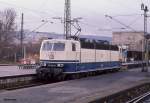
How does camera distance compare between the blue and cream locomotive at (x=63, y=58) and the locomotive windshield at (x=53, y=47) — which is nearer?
the blue and cream locomotive at (x=63, y=58)

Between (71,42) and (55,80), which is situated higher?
(71,42)

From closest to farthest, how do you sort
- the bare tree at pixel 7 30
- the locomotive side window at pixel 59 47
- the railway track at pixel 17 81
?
the railway track at pixel 17 81
the locomotive side window at pixel 59 47
the bare tree at pixel 7 30

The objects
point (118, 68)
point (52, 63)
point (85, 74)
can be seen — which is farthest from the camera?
point (118, 68)

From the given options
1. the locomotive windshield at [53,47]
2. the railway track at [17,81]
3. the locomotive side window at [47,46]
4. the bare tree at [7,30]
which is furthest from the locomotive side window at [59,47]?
the bare tree at [7,30]

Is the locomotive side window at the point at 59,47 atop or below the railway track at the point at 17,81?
atop

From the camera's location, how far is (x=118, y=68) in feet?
155

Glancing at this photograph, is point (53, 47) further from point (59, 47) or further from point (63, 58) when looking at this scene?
point (63, 58)

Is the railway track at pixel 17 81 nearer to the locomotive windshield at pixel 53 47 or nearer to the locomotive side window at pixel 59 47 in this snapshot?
the locomotive windshield at pixel 53 47

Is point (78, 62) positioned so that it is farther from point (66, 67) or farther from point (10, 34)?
point (10, 34)

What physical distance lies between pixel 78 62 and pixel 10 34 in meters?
57.2

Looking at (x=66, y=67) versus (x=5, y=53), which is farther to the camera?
(x=5, y=53)

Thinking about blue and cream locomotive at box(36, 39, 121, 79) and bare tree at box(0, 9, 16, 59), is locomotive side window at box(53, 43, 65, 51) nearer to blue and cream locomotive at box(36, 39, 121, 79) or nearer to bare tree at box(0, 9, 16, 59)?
blue and cream locomotive at box(36, 39, 121, 79)

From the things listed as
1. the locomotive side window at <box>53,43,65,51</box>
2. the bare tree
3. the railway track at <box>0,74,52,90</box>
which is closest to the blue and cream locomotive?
the locomotive side window at <box>53,43,65,51</box>

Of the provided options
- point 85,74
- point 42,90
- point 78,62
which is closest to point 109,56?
point 85,74
